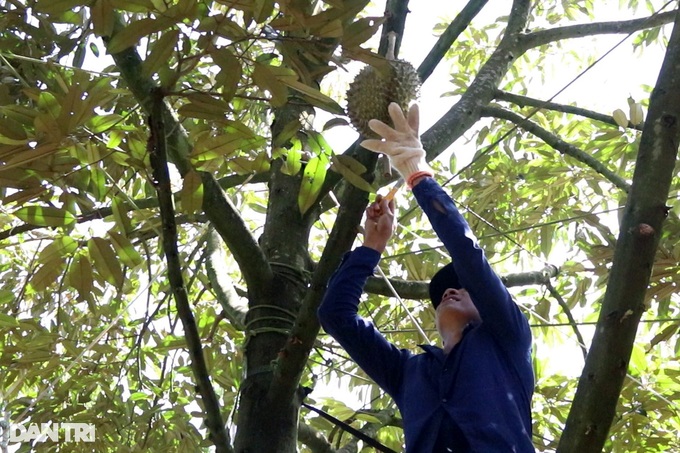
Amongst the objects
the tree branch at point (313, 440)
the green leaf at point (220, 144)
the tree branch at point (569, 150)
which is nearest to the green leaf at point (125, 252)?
the green leaf at point (220, 144)

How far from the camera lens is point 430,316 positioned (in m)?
3.08

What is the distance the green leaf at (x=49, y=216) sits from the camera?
61.8 inches

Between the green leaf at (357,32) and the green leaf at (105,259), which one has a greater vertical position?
the green leaf at (357,32)

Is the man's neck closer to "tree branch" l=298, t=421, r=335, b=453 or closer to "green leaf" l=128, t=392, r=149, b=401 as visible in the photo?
"tree branch" l=298, t=421, r=335, b=453

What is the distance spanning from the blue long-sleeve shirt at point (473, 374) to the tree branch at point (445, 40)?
1.29ft

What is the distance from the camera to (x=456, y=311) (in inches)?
68.1

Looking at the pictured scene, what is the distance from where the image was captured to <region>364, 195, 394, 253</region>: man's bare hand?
1857 mm

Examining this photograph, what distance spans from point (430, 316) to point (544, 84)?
149 cm

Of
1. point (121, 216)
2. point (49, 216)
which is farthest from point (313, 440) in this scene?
point (49, 216)

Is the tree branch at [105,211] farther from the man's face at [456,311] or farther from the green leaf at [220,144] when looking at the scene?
the man's face at [456,311]

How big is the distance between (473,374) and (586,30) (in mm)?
1554

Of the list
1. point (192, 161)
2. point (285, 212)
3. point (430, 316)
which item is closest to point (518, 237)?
point (430, 316)

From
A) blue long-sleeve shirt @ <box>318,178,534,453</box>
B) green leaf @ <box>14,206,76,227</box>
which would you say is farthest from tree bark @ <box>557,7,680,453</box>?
green leaf @ <box>14,206,76,227</box>

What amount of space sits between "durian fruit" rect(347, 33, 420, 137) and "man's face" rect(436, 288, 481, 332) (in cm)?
40
